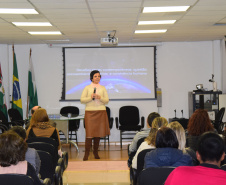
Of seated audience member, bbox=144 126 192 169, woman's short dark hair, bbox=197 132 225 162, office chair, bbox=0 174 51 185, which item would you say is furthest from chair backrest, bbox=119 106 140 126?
woman's short dark hair, bbox=197 132 225 162

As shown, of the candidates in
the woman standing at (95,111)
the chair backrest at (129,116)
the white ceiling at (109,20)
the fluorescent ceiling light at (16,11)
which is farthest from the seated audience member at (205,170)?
the chair backrest at (129,116)

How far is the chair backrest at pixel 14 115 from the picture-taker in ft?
33.4

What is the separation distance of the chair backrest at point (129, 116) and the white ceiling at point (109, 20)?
75.3 inches

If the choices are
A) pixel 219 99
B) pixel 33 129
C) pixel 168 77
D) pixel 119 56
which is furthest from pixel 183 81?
pixel 33 129

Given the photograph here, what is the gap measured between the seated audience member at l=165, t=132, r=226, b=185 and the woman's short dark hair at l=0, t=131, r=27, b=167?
56.6 inches

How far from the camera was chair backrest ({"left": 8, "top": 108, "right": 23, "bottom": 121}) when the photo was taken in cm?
1017

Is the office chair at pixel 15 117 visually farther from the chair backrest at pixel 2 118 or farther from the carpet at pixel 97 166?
the carpet at pixel 97 166

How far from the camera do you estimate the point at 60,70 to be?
36.7 ft

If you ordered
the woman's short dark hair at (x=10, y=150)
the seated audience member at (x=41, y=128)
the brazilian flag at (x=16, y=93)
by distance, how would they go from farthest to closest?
the brazilian flag at (x=16, y=93)
the seated audience member at (x=41, y=128)
the woman's short dark hair at (x=10, y=150)

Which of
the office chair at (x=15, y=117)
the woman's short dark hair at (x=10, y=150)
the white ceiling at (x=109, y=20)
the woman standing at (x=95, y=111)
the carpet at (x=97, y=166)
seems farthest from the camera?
the office chair at (x=15, y=117)

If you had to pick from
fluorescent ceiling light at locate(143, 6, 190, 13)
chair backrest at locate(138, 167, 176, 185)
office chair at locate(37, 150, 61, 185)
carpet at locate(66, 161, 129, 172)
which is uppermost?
fluorescent ceiling light at locate(143, 6, 190, 13)

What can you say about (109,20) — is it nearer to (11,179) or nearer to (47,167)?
(47,167)

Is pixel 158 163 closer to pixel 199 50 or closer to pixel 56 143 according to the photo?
pixel 56 143

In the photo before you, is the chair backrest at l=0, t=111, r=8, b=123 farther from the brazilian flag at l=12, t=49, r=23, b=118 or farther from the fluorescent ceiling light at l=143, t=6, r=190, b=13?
the fluorescent ceiling light at l=143, t=6, r=190, b=13
